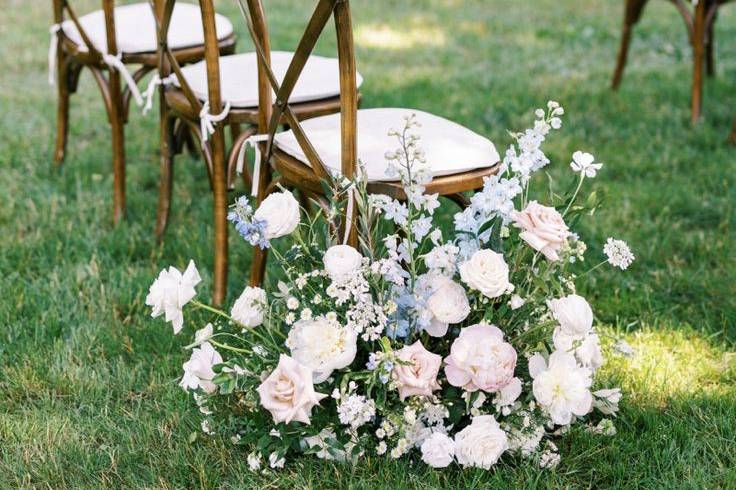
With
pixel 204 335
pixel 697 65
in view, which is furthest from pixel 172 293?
pixel 697 65

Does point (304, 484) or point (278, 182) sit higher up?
point (278, 182)

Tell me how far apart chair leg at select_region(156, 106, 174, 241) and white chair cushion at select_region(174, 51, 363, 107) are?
167mm

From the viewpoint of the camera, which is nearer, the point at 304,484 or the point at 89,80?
the point at 304,484

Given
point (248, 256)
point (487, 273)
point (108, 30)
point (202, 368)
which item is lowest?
point (248, 256)

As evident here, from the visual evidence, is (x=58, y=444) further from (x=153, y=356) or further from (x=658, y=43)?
(x=658, y=43)

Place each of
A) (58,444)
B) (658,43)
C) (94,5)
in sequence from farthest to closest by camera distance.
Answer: (94,5), (658,43), (58,444)

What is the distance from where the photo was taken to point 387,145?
211cm

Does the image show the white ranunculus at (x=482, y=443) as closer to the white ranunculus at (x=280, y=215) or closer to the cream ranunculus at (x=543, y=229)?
the cream ranunculus at (x=543, y=229)

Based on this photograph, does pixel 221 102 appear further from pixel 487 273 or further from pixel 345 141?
pixel 487 273

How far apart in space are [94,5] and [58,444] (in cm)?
521

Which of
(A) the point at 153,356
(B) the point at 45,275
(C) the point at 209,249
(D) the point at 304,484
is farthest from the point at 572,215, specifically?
(B) the point at 45,275

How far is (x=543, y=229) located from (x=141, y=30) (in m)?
1.96

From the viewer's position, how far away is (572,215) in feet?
6.66

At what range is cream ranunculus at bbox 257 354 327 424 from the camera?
1.79 metres
